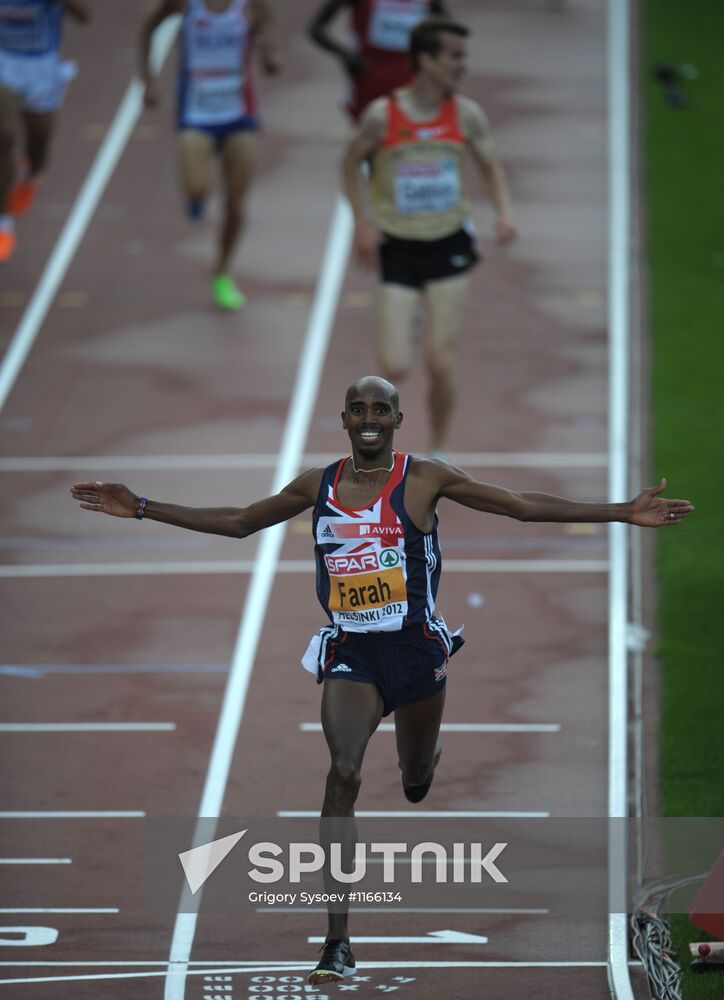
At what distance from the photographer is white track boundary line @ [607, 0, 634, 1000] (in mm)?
8734

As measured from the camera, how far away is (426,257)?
508 inches

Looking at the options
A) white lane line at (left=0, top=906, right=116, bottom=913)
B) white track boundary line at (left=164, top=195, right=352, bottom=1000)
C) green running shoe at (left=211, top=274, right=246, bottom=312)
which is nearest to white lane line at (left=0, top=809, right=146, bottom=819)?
white track boundary line at (left=164, top=195, right=352, bottom=1000)

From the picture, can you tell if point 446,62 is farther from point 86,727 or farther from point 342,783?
point 342,783

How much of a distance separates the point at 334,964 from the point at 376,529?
171 centimetres

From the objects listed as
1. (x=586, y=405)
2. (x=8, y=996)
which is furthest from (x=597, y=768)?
(x=586, y=405)

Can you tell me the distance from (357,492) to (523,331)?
857cm

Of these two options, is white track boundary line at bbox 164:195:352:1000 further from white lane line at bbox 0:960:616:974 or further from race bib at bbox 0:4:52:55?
race bib at bbox 0:4:52:55

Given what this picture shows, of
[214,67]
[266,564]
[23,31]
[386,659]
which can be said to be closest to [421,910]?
[386,659]

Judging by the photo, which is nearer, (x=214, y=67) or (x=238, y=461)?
(x=238, y=461)

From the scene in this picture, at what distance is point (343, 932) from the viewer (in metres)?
7.34

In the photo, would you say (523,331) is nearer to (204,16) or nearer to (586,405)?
(586,405)

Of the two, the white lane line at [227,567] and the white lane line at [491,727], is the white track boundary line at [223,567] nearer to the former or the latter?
the white lane line at [227,567]

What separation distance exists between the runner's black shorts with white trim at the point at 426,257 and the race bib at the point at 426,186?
20cm

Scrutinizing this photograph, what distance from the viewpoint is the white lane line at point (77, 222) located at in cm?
1602
